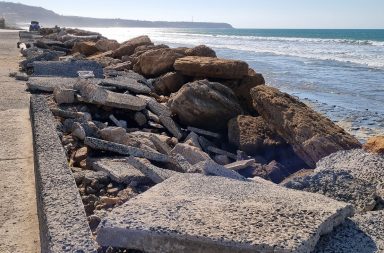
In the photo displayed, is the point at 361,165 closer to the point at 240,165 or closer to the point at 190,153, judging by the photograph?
the point at 240,165

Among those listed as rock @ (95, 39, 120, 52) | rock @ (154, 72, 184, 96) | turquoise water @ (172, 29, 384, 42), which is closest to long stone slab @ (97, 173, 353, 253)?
rock @ (154, 72, 184, 96)

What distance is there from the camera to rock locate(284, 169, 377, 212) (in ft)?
10.4

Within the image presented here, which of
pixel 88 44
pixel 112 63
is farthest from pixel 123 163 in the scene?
pixel 88 44

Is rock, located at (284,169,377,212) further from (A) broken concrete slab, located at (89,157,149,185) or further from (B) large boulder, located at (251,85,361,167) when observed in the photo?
(B) large boulder, located at (251,85,361,167)

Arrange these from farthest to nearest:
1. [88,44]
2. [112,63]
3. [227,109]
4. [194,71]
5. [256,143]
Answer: [88,44], [112,63], [194,71], [227,109], [256,143]

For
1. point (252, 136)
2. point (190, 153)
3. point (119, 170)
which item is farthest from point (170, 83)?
point (119, 170)

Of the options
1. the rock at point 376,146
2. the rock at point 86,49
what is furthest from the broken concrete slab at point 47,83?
the rock at point 86,49

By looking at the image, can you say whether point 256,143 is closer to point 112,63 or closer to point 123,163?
point 123,163

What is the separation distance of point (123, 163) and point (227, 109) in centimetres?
315

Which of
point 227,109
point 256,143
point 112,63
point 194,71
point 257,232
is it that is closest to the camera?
point 257,232

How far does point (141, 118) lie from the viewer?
6.47m

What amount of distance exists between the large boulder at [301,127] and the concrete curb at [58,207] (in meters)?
2.91

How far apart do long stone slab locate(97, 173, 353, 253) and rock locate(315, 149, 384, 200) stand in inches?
36.6

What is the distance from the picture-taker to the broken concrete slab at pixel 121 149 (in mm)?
4461
